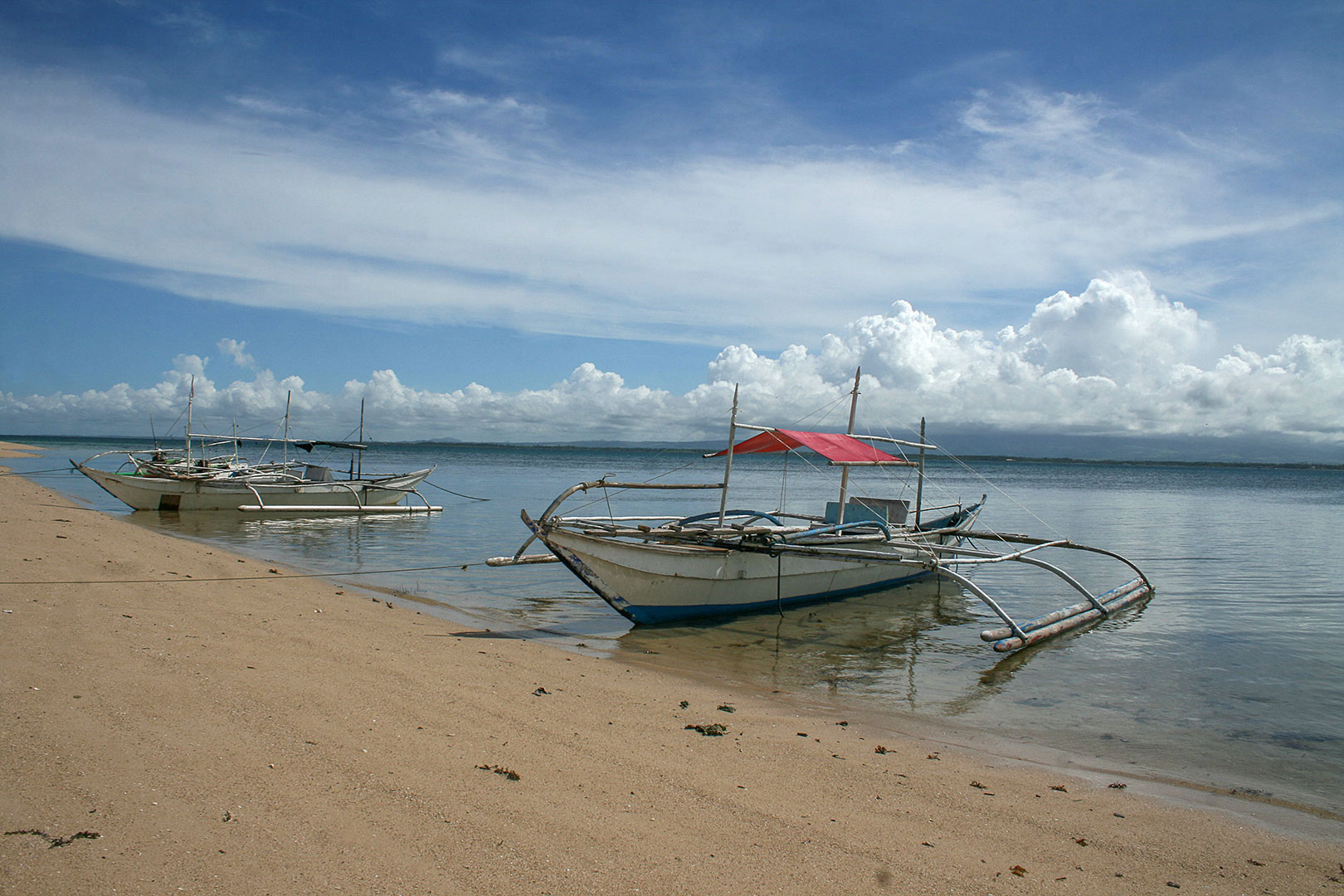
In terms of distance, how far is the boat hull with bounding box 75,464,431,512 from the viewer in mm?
24609

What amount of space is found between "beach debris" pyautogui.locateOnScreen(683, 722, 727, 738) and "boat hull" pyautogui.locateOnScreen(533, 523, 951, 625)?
14.6 feet

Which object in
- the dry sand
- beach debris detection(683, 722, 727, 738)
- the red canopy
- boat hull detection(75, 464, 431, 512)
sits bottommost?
boat hull detection(75, 464, 431, 512)

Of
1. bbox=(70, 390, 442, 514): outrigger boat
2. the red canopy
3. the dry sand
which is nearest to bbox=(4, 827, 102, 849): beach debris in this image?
the dry sand

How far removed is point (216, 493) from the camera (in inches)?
987

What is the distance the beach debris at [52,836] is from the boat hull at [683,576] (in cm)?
698

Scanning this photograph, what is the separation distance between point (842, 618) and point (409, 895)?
411 inches

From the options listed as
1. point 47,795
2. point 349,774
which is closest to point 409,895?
point 349,774

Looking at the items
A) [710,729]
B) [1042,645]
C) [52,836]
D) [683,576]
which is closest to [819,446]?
[683,576]

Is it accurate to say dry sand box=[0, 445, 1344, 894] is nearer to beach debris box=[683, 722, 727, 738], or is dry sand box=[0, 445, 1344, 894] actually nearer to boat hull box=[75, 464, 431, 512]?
beach debris box=[683, 722, 727, 738]

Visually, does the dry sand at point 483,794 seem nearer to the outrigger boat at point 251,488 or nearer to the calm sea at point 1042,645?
the calm sea at point 1042,645

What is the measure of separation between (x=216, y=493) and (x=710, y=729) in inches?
959

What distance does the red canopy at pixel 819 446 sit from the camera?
13336 millimetres

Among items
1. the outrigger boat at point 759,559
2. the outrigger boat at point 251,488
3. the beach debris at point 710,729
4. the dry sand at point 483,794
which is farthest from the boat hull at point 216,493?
the beach debris at point 710,729

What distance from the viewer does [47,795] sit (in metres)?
3.62
